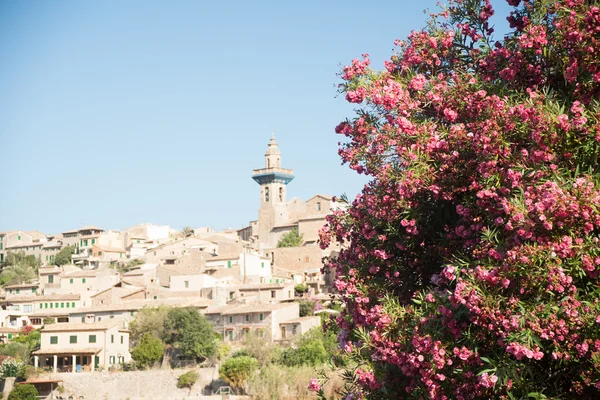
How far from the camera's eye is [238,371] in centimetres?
4606

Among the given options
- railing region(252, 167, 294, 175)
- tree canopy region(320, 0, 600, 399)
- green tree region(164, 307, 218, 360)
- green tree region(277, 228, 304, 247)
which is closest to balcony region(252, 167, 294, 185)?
railing region(252, 167, 294, 175)

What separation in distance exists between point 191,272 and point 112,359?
1381 centimetres

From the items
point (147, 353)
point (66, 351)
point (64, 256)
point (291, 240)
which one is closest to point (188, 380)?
point (147, 353)

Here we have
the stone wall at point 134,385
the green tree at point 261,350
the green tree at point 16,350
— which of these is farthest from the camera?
the green tree at point 16,350

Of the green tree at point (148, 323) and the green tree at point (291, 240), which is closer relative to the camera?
the green tree at point (148, 323)

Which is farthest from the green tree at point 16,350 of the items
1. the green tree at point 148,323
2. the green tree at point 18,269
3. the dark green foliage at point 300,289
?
the green tree at point 18,269

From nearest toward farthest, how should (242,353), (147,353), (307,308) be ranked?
1. (242,353)
2. (147,353)
3. (307,308)

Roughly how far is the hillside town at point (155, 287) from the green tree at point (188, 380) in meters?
5.44

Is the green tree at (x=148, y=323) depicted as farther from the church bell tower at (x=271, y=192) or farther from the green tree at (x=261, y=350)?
the church bell tower at (x=271, y=192)

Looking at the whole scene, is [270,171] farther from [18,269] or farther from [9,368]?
[9,368]

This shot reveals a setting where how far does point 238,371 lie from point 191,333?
5653 mm

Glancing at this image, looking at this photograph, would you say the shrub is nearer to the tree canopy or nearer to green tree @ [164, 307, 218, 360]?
green tree @ [164, 307, 218, 360]

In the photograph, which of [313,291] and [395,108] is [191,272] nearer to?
[313,291]

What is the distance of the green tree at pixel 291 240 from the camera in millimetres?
89000
